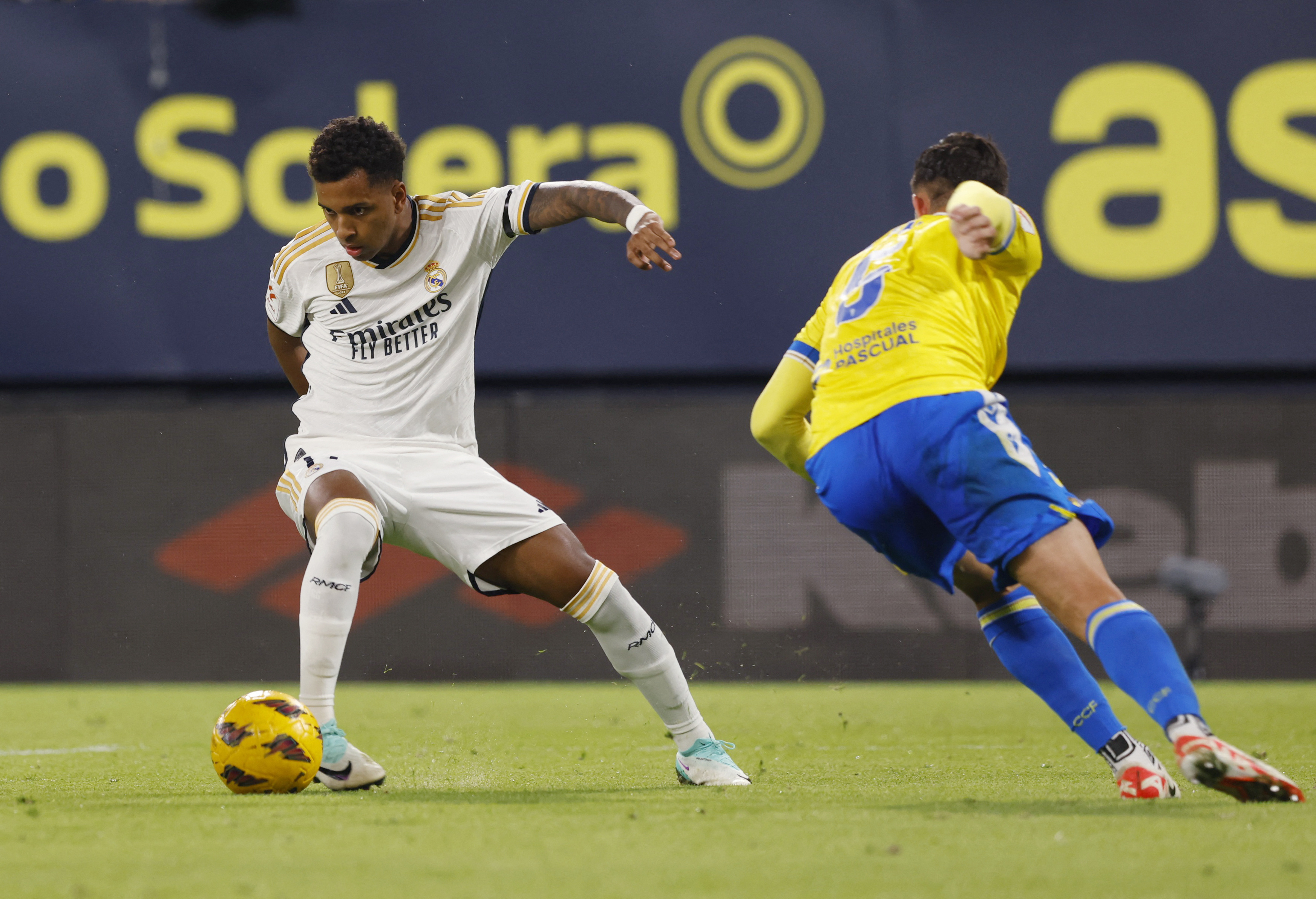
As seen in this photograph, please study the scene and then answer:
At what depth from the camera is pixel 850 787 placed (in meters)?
4.01

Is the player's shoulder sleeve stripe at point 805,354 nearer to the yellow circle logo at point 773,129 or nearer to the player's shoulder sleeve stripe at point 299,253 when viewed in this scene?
the player's shoulder sleeve stripe at point 299,253

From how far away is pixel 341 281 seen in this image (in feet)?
14.5

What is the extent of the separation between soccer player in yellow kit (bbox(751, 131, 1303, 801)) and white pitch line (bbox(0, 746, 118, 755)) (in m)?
3.04

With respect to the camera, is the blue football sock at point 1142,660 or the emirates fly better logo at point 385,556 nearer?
the blue football sock at point 1142,660

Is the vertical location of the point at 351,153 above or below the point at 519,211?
above

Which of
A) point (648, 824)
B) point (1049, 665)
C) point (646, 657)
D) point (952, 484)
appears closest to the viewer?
point (648, 824)

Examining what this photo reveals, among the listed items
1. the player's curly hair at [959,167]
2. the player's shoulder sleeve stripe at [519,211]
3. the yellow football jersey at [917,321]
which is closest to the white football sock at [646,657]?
the yellow football jersey at [917,321]

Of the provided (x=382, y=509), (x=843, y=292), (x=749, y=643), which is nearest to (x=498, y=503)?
(x=382, y=509)

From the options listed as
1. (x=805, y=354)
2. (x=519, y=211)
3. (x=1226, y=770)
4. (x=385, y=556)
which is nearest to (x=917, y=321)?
(x=805, y=354)

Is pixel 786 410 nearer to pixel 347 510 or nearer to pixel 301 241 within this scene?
pixel 347 510

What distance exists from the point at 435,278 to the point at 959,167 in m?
1.51

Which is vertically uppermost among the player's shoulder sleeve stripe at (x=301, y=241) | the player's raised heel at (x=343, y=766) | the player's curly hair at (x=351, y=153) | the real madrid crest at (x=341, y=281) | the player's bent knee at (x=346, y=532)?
the player's curly hair at (x=351, y=153)

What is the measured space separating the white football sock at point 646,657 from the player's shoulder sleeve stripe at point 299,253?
1212mm

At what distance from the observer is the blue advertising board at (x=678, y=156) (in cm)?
972
